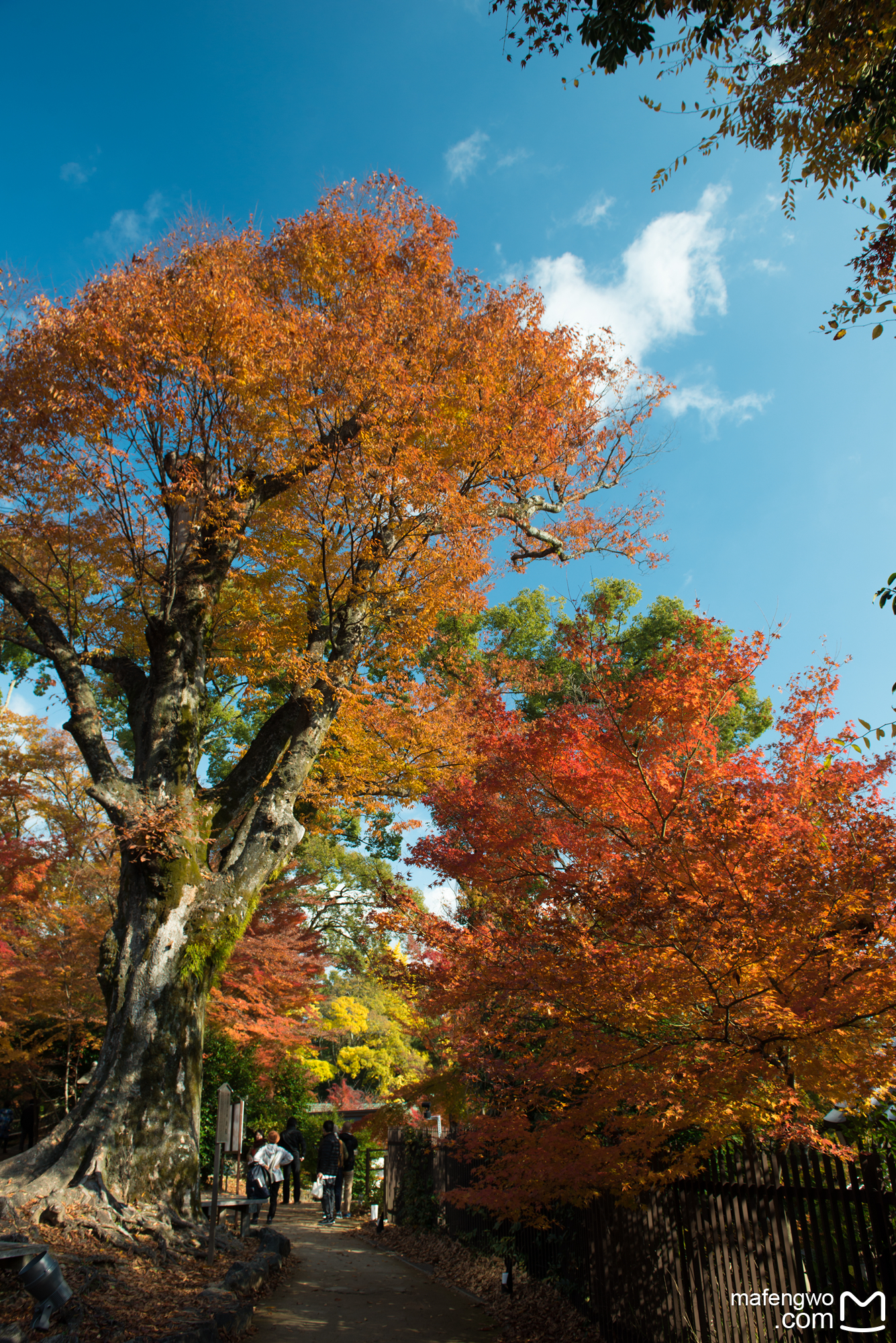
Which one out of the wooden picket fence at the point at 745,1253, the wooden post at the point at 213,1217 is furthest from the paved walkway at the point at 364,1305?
the wooden picket fence at the point at 745,1253

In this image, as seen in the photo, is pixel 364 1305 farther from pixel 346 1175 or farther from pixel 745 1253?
pixel 346 1175

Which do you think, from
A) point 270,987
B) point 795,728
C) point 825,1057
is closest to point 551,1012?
point 825,1057

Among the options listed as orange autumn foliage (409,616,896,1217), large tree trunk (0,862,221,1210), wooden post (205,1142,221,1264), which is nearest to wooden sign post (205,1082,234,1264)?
wooden post (205,1142,221,1264)

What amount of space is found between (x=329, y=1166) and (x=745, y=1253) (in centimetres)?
1086

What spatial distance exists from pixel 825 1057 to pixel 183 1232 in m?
6.53

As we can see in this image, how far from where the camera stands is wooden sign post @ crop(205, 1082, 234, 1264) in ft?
23.1

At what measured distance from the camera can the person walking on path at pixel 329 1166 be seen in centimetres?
1320

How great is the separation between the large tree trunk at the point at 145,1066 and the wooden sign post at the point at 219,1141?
1.04 ft

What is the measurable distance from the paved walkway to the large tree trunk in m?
1.65

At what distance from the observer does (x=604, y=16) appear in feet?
14.9

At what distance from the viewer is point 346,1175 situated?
15.4 metres

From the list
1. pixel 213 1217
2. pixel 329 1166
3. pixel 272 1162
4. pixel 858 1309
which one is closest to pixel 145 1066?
pixel 213 1217

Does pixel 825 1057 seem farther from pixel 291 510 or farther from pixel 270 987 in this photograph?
pixel 270 987

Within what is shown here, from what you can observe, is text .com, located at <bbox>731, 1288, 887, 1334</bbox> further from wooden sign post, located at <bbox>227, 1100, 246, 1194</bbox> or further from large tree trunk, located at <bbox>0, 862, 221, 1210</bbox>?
large tree trunk, located at <bbox>0, 862, 221, 1210</bbox>
